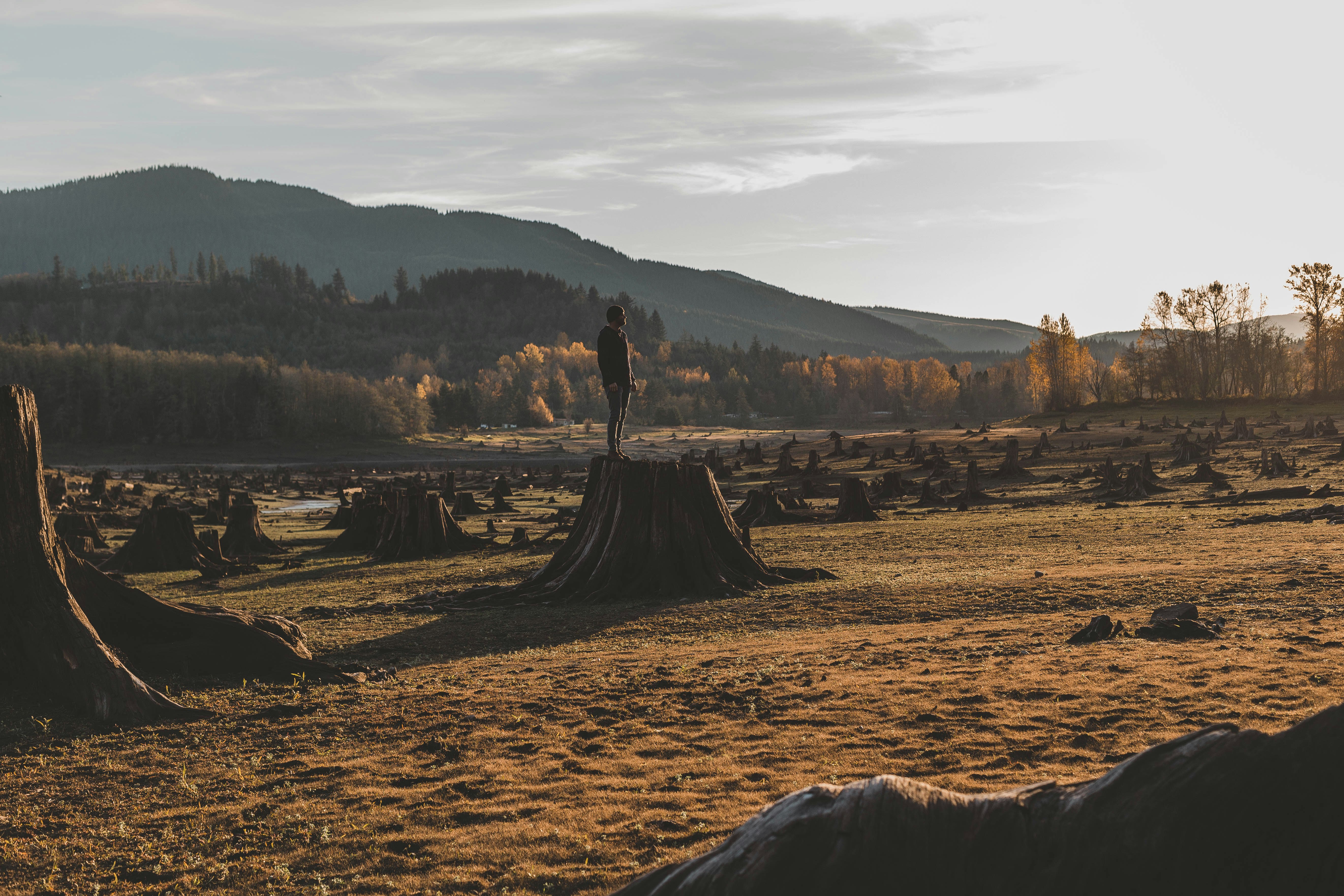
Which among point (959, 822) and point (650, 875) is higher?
A: point (959, 822)

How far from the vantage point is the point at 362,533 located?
29.2 meters

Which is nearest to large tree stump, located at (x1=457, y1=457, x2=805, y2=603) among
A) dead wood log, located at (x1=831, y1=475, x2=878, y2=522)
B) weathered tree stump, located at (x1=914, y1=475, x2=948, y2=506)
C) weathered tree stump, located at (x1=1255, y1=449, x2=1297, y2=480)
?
dead wood log, located at (x1=831, y1=475, x2=878, y2=522)

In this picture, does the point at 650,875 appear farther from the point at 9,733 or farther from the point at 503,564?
the point at 503,564

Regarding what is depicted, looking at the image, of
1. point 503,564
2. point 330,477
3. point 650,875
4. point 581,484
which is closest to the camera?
point 650,875

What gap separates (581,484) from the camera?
6562cm

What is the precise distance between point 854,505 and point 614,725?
25.6 meters

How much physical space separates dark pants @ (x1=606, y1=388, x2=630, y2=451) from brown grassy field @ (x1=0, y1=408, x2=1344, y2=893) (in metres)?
2.91

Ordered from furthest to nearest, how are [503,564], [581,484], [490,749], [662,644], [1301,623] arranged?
[581,484]
[503,564]
[662,644]
[1301,623]
[490,749]

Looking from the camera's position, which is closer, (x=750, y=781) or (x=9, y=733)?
(x=750, y=781)

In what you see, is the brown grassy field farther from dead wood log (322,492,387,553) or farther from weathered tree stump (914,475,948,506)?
weathered tree stump (914,475,948,506)

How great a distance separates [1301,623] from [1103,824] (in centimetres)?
984

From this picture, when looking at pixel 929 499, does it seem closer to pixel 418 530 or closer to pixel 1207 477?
pixel 1207 477

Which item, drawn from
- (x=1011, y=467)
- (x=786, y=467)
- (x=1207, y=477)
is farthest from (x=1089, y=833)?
(x=786, y=467)

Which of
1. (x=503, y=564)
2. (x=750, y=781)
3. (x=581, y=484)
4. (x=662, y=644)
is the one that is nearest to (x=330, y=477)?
(x=581, y=484)
